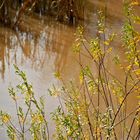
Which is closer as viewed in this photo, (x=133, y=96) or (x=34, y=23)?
(x=133, y=96)

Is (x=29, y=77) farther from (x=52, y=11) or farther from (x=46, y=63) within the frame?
(x=52, y=11)

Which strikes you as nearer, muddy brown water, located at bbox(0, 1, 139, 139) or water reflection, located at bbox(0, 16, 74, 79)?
muddy brown water, located at bbox(0, 1, 139, 139)

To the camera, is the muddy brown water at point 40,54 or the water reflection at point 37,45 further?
the water reflection at point 37,45

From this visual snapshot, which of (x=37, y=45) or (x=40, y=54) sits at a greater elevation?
(x=37, y=45)

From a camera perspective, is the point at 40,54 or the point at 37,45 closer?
the point at 40,54

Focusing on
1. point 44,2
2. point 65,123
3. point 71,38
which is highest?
point 44,2

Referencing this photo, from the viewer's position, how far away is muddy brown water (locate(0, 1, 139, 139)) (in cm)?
442

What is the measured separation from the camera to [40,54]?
18.4 ft

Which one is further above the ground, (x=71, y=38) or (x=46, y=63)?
(x=71, y=38)

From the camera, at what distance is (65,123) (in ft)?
Result: 6.47

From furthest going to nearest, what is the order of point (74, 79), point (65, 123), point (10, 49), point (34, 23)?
point (34, 23), point (10, 49), point (74, 79), point (65, 123)

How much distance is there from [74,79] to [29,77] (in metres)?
0.47

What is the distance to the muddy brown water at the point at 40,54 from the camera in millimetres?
4422

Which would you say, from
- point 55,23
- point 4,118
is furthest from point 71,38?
point 4,118
